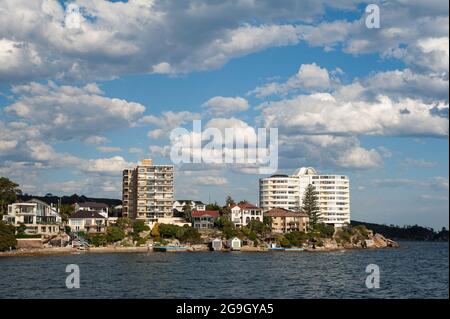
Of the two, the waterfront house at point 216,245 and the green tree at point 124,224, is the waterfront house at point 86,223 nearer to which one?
the green tree at point 124,224

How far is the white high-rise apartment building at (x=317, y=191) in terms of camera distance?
186625 millimetres

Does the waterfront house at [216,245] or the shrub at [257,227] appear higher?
the shrub at [257,227]

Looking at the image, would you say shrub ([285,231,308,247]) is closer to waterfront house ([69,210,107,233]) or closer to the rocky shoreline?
the rocky shoreline

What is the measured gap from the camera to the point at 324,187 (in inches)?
7446

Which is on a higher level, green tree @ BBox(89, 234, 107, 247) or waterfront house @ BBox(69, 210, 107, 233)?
waterfront house @ BBox(69, 210, 107, 233)

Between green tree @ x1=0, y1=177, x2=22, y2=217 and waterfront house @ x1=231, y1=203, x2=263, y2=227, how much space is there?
5813 cm

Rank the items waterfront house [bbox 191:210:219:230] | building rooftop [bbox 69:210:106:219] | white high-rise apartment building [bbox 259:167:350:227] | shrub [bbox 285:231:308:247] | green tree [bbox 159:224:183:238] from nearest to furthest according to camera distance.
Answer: green tree [bbox 159:224:183:238] → building rooftop [bbox 69:210:106:219] → shrub [bbox 285:231:308:247] → waterfront house [bbox 191:210:219:230] → white high-rise apartment building [bbox 259:167:350:227]

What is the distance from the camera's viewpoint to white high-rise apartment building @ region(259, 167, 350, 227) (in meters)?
187

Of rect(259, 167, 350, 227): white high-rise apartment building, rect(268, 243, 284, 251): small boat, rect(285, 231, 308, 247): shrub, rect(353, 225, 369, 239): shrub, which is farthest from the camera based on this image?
rect(259, 167, 350, 227): white high-rise apartment building

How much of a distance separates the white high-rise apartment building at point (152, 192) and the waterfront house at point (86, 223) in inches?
588

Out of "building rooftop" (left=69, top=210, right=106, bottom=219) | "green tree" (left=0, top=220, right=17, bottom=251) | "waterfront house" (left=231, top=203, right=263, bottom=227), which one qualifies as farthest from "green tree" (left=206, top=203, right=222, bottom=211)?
"green tree" (left=0, top=220, right=17, bottom=251)

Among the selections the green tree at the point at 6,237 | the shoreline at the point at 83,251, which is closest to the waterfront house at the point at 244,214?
the shoreline at the point at 83,251
